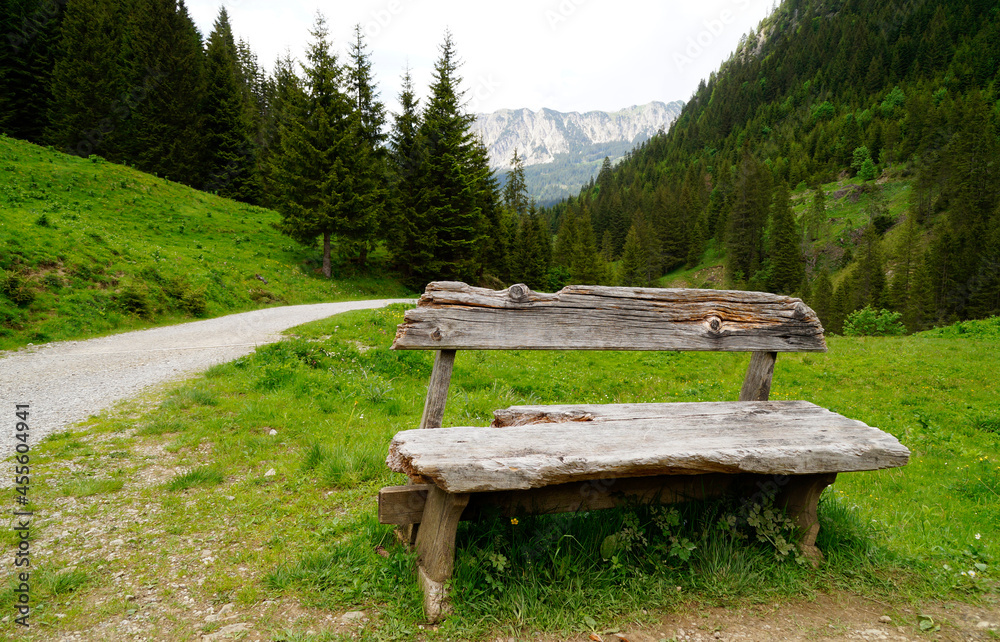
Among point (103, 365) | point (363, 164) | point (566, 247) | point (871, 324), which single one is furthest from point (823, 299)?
→ point (103, 365)

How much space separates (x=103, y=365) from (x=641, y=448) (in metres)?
10.4

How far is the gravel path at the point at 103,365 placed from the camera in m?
6.54

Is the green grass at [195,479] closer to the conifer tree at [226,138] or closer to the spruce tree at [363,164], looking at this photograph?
the spruce tree at [363,164]

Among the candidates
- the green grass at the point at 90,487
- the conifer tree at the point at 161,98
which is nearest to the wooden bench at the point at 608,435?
the green grass at the point at 90,487

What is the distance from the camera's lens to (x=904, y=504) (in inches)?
219

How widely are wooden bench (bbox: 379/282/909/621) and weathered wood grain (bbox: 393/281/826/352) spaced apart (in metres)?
0.01

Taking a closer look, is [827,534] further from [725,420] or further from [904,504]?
[904,504]

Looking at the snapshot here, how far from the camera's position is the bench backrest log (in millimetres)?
3660

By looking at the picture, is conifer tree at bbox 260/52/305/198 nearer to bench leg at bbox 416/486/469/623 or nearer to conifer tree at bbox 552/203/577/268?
bench leg at bbox 416/486/469/623

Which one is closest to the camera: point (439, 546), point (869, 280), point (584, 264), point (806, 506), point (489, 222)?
point (439, 546)

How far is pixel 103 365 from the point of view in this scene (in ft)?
29.5

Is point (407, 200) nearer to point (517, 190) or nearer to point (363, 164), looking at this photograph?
point (363, 164)

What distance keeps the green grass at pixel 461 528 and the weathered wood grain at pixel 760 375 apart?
116cm

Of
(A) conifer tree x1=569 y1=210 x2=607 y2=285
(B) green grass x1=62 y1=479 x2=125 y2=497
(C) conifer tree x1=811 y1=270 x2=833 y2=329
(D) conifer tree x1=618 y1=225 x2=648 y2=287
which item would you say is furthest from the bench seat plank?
(D) conifer tree x1=618 y1=225 x2=648 y2=287
